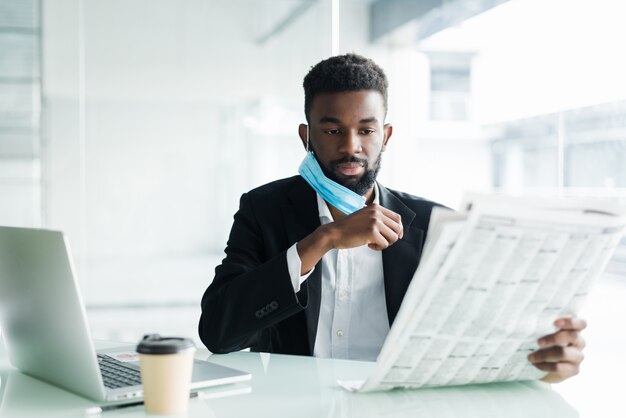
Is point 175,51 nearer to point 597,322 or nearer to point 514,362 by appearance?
point 597,322

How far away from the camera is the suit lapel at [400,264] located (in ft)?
6.05

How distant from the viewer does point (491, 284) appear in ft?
3.50

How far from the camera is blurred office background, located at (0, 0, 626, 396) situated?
13.4 ft

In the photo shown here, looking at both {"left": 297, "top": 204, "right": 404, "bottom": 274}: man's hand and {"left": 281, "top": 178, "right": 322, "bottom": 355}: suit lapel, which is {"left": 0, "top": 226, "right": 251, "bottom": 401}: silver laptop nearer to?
{"left": 297, "top": 204, "right": 404, "bottom": 274}: man's hand

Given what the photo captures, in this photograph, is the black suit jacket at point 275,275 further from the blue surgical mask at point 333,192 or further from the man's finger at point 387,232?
the man's finger at point 387,232

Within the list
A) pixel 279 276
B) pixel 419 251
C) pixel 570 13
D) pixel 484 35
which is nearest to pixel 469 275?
pixel 279 276

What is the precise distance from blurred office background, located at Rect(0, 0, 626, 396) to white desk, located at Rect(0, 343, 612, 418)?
9.24 feet

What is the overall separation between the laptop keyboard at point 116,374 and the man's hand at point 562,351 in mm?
628

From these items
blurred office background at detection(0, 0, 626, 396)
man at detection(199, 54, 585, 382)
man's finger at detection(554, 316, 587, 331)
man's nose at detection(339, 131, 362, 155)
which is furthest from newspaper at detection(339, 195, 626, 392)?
blurred office background at detection(0, 0, 626, 396)

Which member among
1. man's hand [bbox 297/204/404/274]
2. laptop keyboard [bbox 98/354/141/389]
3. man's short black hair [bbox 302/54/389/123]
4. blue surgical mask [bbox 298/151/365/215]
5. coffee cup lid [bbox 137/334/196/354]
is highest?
man's short black hair [bbox 302/54/389/123]

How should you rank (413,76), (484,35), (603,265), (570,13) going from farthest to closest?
(413,76) → (484,35) → (570,13) → (603,265)

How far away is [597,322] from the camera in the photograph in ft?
12.4

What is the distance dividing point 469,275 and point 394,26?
351 centimetres

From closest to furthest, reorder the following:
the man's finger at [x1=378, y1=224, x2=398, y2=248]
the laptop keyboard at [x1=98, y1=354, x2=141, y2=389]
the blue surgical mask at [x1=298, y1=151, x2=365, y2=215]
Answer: the laptop keyboard at [x1=98, y1=354, x2=141, y2=389] → the man's finger at [x1=378, y1=224, x2=398, y2=248] → the blue surgical mask at [x1=298, y1=151, x2=365, y2=215]
